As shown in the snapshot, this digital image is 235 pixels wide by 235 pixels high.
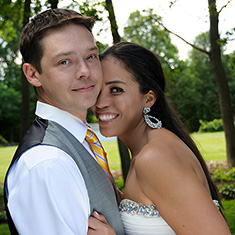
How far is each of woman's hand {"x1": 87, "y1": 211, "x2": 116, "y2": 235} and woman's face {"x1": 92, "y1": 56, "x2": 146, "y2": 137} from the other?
876mm

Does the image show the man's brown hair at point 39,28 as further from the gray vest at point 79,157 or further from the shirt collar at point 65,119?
the gray vest at point 79,157

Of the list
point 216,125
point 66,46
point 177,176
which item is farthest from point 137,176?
point 216,125

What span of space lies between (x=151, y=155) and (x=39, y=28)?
1.04 metres

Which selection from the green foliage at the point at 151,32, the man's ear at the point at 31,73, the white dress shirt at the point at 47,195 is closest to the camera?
the white dress shirt at the point at 47,195

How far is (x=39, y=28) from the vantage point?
6.66 ft

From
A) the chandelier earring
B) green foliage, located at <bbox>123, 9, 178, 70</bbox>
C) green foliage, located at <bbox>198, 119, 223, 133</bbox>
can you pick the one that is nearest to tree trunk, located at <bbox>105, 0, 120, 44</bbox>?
green foliage, located at <bbox>123, 9, 178, 70</bbox>

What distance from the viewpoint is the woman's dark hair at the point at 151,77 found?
106 inches

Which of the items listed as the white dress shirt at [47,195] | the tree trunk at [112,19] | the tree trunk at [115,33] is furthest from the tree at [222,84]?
the white dress shirt at [47,195]

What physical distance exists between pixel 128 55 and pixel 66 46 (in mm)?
798

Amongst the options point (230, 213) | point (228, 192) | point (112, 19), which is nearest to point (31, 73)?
point (112, 19)

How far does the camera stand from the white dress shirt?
5.40 feet

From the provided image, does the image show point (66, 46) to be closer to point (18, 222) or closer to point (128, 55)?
point (128, 55)

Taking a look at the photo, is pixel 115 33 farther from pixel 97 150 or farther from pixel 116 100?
pixel 97 150

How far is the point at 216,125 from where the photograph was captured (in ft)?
89.7
